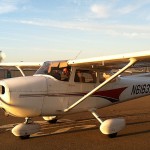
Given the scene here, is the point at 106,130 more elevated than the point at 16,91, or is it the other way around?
the point at 16,91

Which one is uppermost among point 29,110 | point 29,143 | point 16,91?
point 16,91

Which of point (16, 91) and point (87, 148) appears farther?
point (16, 91)

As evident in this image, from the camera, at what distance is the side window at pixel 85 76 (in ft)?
28.7

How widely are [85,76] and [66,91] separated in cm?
86

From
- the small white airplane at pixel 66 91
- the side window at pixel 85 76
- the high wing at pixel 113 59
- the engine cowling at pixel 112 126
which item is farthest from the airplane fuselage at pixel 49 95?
the engine cowling at pixel 112 126

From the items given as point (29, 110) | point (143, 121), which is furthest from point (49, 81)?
point (143, 121)

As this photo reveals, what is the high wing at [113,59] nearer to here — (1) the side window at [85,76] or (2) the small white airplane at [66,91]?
(2) the small white airplane at [66,91]

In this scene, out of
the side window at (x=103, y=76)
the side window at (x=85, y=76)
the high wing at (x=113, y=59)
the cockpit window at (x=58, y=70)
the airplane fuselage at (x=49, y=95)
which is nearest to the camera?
the high wing at (x=113, y=59)

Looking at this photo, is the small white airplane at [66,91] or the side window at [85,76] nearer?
the small white airplane at [66,91]

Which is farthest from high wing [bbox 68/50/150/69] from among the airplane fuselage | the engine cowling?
the engine cowling

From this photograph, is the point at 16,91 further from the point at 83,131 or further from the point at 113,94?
the point at 113,94

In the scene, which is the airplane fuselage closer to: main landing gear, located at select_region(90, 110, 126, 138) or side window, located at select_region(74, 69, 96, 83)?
side window, located at select_region(74, 69, 96, 83)

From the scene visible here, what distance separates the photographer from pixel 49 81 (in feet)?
26.6

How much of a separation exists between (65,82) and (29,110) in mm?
1313
